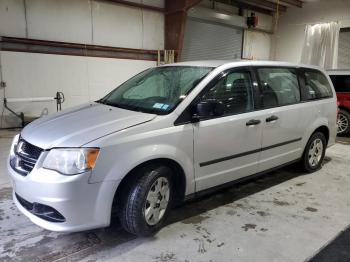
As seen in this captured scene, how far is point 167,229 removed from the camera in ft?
8.23

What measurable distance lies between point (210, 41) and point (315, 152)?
21.5 feet

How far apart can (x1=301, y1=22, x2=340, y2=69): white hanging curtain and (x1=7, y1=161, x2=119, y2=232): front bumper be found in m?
10.1

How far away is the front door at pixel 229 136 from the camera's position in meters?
2.57

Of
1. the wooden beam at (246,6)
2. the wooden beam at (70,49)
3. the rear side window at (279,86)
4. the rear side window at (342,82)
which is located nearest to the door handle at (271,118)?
the rear side window at (279,86)

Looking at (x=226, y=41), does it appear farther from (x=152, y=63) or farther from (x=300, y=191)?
(x=300, y=191)

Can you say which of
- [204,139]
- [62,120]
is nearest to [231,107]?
[204,139]

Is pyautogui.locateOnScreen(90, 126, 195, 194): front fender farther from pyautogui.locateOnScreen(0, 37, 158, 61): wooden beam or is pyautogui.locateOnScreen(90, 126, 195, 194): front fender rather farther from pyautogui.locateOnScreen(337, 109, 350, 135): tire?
pyautogui.locateOnScreen(337, 109, 350, 135): tire

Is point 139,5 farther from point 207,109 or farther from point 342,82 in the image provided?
point 207,109

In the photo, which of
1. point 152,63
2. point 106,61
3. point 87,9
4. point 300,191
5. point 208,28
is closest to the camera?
point 300,191

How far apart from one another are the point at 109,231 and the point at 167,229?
18.1 inches

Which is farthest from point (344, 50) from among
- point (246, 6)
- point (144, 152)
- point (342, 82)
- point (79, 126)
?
point (79, 126)

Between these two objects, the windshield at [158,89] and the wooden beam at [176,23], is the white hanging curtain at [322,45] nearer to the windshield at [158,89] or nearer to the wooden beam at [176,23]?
the wooden beam at [176,23]

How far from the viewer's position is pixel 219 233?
2467 millimetres

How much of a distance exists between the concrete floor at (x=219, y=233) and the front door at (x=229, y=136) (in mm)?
319
